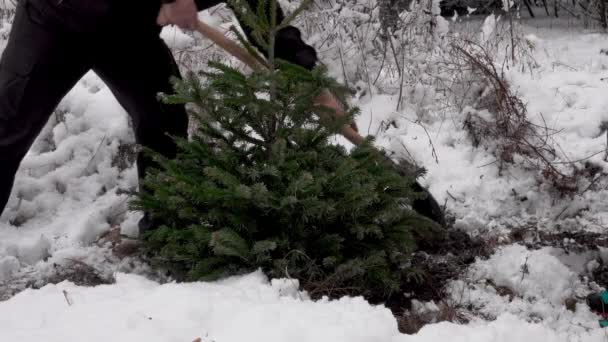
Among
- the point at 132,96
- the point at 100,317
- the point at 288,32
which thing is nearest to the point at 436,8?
the point at 288,32

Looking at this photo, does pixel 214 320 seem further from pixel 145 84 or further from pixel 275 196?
pixel 145 84

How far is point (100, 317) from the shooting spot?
2051 mm

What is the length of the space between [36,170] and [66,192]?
0.98 ft

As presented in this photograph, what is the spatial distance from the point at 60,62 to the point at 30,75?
137 millimetres

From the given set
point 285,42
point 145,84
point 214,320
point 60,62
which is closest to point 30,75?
point 60,62

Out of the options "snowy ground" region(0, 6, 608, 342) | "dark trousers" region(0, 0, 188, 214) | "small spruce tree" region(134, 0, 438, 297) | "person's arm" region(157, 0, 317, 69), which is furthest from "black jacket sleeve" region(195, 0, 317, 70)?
"snowy ground" region(0, 6, 608, 342)

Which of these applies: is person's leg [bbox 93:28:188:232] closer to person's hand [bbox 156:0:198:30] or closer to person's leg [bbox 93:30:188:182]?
person's leg [bbox 93:30:188:182]

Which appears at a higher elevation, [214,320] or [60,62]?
[60,62]

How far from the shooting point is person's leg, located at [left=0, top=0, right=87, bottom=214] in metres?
2.64

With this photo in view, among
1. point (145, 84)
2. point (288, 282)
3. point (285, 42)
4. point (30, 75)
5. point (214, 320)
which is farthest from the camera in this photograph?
point (145, 84)

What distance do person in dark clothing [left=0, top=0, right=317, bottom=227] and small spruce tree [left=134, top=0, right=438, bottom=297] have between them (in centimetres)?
36

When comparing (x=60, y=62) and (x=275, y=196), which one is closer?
(x=275, y=196)

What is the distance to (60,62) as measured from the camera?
106 inches

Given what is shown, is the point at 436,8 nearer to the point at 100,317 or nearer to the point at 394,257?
the point at 394,257
